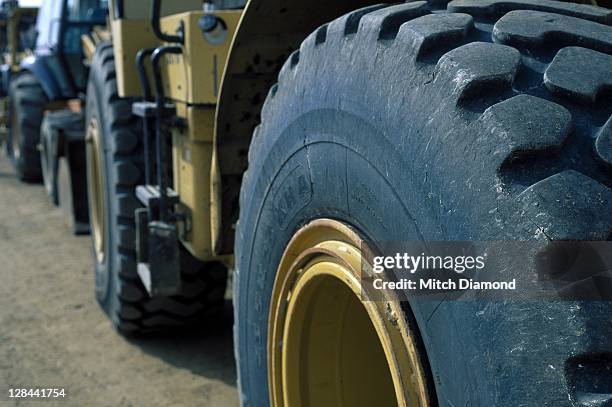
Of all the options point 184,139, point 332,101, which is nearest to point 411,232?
point 332,101

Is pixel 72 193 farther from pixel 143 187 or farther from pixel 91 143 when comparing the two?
pixel 143 187

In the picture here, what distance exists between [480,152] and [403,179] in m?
0.17

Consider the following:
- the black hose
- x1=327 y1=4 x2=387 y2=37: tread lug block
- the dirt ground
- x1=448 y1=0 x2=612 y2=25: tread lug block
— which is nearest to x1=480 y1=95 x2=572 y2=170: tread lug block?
x1=448 y1=0 x2=612 y2=25: tread lug block

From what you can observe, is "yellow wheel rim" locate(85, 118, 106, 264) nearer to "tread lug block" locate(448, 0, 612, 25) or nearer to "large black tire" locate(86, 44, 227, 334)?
"large black tire" locate(86, 44, 227, 334)

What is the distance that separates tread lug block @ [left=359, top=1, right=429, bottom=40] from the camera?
123 cm

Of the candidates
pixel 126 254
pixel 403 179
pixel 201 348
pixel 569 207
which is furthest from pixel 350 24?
pixel 201 348

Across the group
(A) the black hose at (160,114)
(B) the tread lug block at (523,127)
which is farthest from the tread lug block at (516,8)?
(A) the black hose at (160,114)

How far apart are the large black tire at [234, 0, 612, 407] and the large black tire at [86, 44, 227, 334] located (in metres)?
1.88

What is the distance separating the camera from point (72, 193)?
17.0 feet

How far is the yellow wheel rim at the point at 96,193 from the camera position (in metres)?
3.76

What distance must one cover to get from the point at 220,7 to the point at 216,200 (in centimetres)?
108

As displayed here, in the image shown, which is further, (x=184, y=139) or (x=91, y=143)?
(x=91, y=143)

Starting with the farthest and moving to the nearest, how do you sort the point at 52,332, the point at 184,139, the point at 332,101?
the point at 52,332 < the point at 184,139 < the point at 332,101

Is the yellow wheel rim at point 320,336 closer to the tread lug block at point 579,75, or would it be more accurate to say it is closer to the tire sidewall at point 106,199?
the tread lug block at point 579,75
